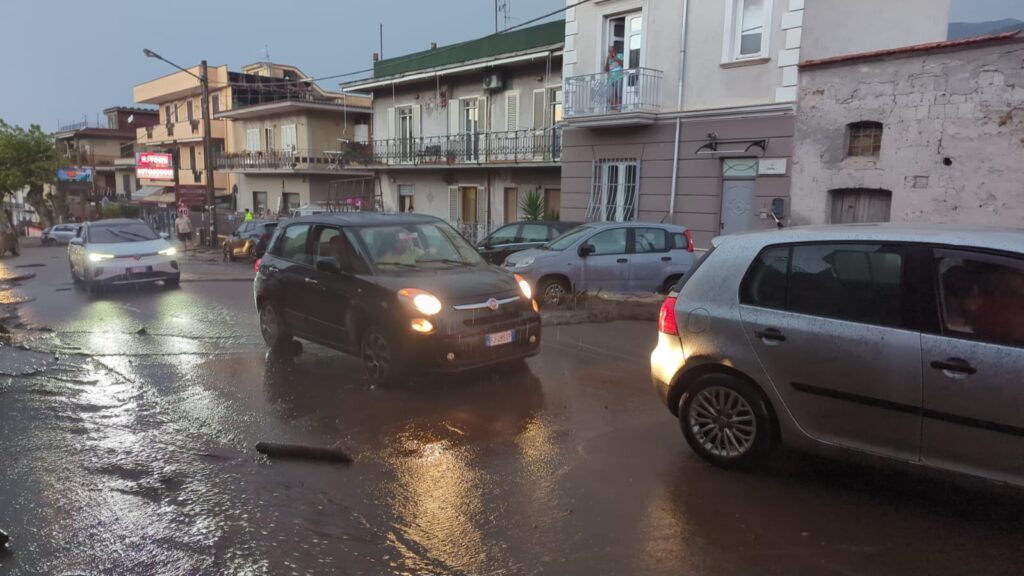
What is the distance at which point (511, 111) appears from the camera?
Result: 24.2 m

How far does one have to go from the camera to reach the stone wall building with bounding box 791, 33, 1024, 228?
12.0m

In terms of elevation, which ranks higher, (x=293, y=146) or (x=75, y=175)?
(x=293, y=146)

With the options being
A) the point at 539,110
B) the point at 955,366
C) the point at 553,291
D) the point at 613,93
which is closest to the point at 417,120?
the point at 539,110

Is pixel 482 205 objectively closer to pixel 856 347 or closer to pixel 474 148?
pixel 474 148

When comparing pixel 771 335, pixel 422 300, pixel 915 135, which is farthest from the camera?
pixel 915 135

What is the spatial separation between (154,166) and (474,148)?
29514 millimetres

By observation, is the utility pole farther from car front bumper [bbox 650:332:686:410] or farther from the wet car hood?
car front bumper [bbox 650:332:686:410]

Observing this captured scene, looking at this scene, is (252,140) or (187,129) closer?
(252,140)

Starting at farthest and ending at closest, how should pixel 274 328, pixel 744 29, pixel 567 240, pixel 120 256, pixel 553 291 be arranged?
pixel 744 29 → pixel 120 256 → pixel 567 240 → pixel 553 291 → pixel 274 328

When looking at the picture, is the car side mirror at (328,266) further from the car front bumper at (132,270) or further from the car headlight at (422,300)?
the car front bumper at (132,270)

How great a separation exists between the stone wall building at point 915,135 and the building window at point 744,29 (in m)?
1.49

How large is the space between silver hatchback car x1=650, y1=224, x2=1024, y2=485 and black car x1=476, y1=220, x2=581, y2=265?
967 centimetres

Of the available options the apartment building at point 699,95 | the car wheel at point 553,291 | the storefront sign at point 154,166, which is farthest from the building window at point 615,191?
the storefront sign at point 154,166

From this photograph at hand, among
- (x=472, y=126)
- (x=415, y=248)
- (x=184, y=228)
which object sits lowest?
(x=184, y=228)
